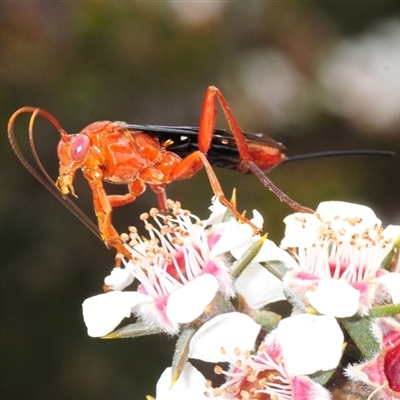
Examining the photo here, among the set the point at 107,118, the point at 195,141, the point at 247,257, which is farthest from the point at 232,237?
the point at 107,118

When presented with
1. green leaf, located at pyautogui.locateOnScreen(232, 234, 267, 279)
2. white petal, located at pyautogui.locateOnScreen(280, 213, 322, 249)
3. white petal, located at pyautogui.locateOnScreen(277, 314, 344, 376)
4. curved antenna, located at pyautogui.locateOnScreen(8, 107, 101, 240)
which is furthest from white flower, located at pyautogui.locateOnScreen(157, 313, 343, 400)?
curved antenna, located at pyautogui.locateOnScreen(8, 107, 101, 240)

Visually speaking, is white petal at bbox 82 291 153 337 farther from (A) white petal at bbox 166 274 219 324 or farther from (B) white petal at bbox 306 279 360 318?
(B) white petal at bbox 306 279 360 318

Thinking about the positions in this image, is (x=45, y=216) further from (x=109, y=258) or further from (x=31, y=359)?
(x=31, y=359)

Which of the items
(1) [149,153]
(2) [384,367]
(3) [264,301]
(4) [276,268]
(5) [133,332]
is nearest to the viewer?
(2) [384,367]

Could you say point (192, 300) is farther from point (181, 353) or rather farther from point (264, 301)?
point (264, 301)

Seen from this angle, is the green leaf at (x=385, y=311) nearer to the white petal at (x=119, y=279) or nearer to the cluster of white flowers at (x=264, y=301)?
the cluster of white flowers at (x=264, y=301)

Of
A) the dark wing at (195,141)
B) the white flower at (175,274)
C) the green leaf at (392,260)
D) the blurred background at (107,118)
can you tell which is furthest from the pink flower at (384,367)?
the blurred background at (107,118)
